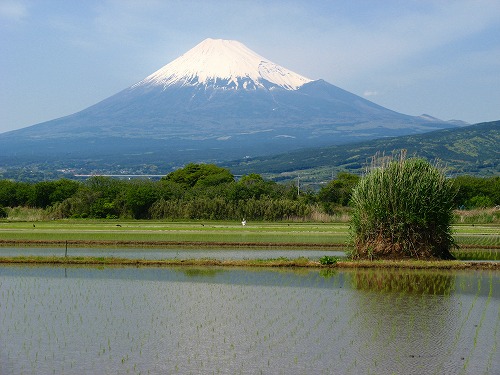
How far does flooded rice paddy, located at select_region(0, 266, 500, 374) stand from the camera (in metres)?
12.4

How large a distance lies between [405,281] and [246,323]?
23.5 feet

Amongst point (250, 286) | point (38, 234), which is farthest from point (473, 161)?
point (250, 286)

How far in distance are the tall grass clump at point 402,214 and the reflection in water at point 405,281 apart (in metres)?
2.24

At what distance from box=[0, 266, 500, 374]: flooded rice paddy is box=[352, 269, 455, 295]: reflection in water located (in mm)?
49

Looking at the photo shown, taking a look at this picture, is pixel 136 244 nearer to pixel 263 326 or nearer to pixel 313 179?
pixel 263 326

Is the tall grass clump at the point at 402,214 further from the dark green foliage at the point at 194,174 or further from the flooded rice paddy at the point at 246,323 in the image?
the dark green foliage at the point at 194,174

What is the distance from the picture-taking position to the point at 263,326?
594 inches

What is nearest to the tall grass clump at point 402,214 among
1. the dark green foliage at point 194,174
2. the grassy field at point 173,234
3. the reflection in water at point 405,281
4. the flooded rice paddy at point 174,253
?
the flooded rice paddy at point 174,253

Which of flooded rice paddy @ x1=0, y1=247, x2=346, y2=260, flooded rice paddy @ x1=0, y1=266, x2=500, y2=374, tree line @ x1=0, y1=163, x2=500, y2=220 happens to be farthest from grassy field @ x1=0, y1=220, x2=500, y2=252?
flooded rice paddy @ x1=0, y1=266, x2=500, y2=374

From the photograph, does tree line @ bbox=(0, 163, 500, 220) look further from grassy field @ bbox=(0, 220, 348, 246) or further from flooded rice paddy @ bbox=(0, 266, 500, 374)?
flooded rice paddy @ bbox=(0, 266, 500, 374)

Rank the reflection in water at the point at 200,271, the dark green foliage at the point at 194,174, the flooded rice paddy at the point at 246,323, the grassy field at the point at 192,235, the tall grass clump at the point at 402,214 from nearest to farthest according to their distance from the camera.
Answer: the flooded rice paddy at the point at 246,323 < the reflection in water at the point at 200,271 < the tall grass clump at the point at 402,214 < the grassy field at the point at 192,235 < the dark green foliage at the point at 194,174

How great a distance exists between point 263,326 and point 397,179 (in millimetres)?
11915

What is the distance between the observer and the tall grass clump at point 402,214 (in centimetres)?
2534

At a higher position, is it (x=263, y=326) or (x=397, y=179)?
(x=397, y=179)
